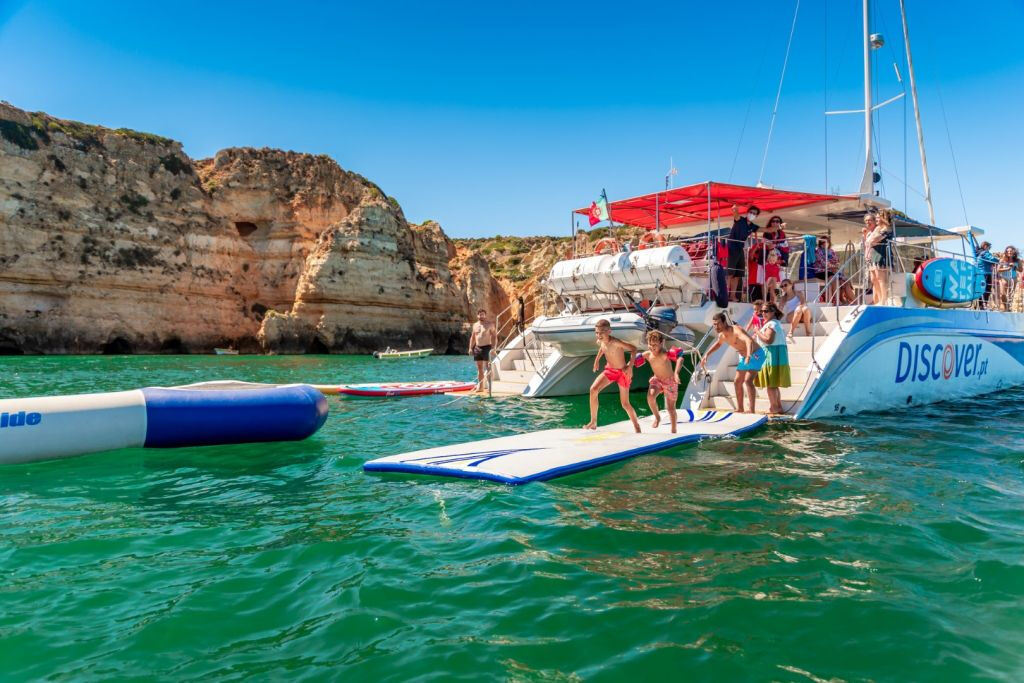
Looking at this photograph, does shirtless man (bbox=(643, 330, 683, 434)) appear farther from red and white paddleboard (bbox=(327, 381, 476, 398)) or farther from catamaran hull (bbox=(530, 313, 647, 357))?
red and white paddleboard (bbox=(327, 381, 476, 398))

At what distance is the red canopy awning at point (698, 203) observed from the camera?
13.1 meters

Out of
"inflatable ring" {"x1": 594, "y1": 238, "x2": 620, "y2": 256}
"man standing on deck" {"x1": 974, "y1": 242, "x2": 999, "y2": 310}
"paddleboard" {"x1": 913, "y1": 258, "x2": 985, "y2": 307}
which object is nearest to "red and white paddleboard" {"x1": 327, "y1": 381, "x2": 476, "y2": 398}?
"inflatable ring" {"x1": 594, "y1": 238, "x2": 620, "y2": 256}

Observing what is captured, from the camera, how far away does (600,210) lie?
1395 cm

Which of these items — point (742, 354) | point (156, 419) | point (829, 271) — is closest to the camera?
point (156, 419)

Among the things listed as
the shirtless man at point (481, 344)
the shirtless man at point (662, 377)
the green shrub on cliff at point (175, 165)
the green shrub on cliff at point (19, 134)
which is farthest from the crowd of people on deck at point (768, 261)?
the green shrub on cliff at point (175, 165)

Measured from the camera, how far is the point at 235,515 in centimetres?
543

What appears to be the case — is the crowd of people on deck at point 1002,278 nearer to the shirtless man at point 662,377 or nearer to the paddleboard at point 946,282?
the paddleboard at point 946,282

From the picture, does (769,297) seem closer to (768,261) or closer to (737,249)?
(768,261)

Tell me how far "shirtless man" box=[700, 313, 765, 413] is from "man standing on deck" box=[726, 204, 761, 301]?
2.80 m

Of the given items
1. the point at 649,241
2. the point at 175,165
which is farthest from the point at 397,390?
the point at 175,165

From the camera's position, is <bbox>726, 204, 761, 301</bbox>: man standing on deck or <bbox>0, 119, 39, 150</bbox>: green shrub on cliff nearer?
<bbox>726, 204, 761, 301</bbox>: man standing on deck

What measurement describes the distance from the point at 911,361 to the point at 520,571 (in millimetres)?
9963

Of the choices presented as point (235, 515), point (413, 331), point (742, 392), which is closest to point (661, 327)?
point (742, 392)

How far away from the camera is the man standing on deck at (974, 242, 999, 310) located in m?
13.6
